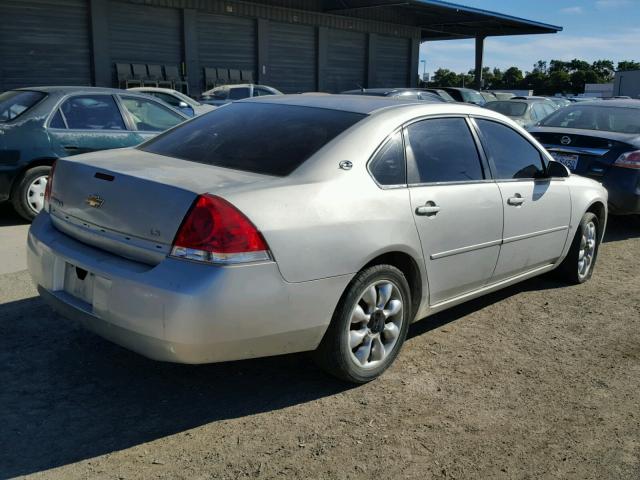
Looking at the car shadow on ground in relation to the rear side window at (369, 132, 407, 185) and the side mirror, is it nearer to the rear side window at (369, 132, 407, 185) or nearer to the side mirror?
the rear side window at (369, 132, 407, 185)

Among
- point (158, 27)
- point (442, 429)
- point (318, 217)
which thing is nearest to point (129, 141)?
point (318, 217)

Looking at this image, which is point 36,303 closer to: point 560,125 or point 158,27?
point 560,125

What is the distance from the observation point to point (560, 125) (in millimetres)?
8758

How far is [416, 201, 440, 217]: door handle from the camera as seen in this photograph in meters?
3.78

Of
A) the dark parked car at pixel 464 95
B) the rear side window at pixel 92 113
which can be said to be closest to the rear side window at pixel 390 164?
the rear side window at pixel 92 113

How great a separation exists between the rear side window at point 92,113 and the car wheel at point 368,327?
205 inches

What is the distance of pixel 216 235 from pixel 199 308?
1.10 ft

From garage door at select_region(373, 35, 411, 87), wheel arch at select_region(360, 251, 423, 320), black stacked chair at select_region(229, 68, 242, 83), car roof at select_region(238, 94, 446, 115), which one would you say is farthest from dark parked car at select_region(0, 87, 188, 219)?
garage door at select_region(373, 35, 411, 87)

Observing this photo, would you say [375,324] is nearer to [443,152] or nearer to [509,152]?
[443,152]

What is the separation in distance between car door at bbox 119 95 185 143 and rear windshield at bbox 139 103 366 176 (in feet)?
12.5

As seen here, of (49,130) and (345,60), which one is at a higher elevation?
(345,60)

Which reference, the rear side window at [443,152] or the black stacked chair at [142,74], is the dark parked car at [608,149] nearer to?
the rear side window at [443,152]

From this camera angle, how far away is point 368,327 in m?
3.64

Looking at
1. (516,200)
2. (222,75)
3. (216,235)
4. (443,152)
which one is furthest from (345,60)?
(216,235)
